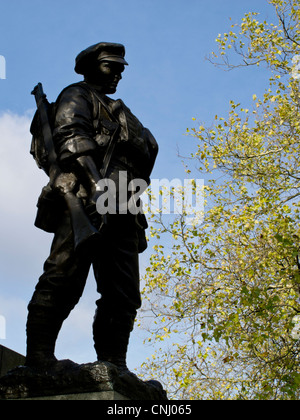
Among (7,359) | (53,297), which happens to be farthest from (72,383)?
(7,359)

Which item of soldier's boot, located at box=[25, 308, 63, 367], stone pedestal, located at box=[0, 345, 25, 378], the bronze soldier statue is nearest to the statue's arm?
the bronze soldier statue

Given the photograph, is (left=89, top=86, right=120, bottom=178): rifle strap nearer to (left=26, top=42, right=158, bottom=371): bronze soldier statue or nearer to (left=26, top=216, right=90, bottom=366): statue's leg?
Answer: (left=26, top=42, right=158, bottom=371): bronze soldier statue

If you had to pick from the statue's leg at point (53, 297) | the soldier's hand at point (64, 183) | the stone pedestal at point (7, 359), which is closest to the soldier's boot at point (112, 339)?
the statue's leg at point (53, 297)

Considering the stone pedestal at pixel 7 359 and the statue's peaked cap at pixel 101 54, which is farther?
the stone pedestal at pixel 7 359

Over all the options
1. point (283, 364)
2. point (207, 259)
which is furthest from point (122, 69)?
point (207, 259)

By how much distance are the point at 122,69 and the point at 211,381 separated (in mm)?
7835

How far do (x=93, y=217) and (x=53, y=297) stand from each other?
0.57 metres

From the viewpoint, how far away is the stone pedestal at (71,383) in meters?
3.15

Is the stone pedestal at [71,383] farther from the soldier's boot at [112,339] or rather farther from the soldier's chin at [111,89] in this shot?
the soldier's chin at [111,89]

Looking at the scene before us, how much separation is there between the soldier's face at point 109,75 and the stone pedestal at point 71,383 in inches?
83.3

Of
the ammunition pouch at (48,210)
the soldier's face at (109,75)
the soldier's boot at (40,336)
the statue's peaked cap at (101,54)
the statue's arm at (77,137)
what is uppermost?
the statue's peaked cap at (101,54)

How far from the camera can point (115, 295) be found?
152 inches

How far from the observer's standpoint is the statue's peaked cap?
4.27 meters

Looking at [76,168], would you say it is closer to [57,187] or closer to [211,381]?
[57,187]
